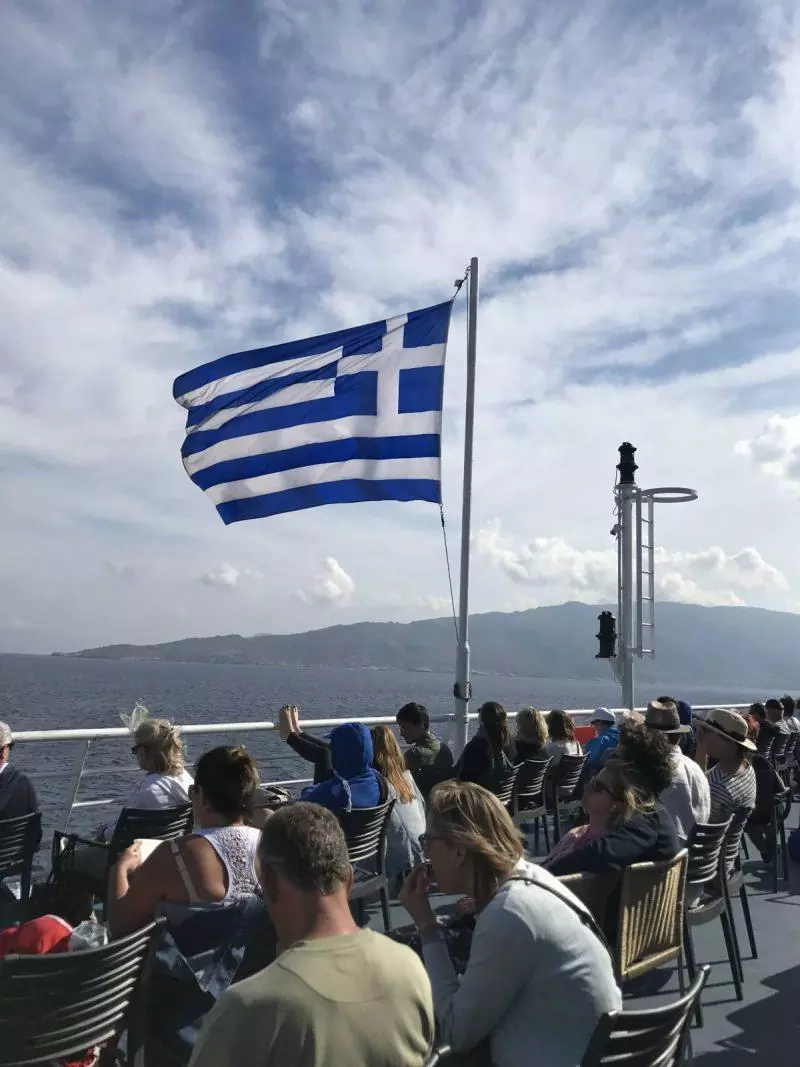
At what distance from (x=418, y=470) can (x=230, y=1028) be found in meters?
6.80

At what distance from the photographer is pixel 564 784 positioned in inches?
270

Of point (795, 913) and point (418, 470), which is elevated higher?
point (418, 470)

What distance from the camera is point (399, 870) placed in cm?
490

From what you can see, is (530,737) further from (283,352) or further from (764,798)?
(283,352)

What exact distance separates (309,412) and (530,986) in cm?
674

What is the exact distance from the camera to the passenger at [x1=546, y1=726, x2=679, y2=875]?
3.39 m

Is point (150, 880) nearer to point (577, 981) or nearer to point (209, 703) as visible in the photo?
point (577, 981)

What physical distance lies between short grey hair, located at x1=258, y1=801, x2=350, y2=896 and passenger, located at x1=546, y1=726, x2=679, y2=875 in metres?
1.71

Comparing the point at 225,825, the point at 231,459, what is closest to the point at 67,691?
the point at 231,459

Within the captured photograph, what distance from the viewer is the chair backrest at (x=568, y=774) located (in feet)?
22.2

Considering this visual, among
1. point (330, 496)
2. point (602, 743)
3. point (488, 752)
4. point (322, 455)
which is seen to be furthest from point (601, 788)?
point (322, 455)

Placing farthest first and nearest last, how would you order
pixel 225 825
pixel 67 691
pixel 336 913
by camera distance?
pixel 67 691 → pixel 225 825 → pixel 336 913

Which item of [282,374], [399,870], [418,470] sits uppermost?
[282,374]

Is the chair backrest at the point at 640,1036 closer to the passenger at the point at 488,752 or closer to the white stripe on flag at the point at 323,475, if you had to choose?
the passenger at the point at 488,752
